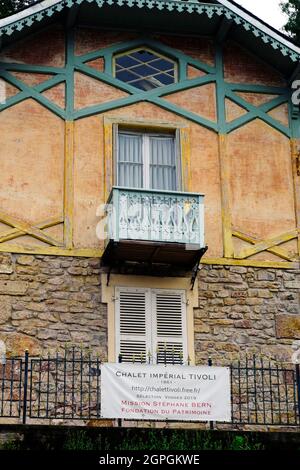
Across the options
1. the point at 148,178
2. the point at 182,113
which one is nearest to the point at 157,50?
the point at 182,113

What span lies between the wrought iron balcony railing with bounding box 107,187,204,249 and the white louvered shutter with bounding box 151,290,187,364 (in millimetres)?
1226

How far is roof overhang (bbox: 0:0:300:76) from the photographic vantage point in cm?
2220

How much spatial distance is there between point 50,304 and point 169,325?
2.26 metres

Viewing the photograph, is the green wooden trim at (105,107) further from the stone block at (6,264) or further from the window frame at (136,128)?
the stone block at (6,264)

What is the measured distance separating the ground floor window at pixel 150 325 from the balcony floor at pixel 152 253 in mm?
534

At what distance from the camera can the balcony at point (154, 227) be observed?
21.1 meters

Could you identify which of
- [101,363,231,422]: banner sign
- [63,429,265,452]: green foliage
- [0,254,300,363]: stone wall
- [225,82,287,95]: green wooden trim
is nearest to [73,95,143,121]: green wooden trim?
[225,82,287,95]: green wooden trim

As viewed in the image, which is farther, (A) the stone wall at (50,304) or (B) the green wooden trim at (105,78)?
(B) the green wooden trim at (105,78)

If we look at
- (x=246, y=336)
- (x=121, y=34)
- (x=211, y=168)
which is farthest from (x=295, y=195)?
(x=121, y=34)

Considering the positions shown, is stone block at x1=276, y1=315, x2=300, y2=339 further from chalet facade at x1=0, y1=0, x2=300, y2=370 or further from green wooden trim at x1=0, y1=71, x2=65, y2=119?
green wooden trim at x1=0, y1=71, x2=65, y2=119

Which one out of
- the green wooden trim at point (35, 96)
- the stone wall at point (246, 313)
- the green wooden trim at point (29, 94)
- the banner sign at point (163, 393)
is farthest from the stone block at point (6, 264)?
the stone wall at point (246, 313)

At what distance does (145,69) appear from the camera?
23.4 meters

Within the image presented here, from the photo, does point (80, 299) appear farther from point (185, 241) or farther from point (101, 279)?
point (185, 241)

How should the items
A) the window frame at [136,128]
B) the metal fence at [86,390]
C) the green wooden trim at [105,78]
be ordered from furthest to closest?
1. the green wooden trim at [105,78]
2. the window frame at [136,128]
3. the metal fence at [86,390]
